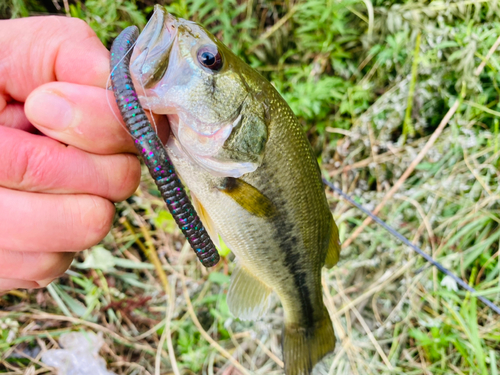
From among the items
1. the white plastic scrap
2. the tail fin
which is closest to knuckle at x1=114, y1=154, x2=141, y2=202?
the tail fin

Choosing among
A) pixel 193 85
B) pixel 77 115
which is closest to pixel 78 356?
pixel 77 115

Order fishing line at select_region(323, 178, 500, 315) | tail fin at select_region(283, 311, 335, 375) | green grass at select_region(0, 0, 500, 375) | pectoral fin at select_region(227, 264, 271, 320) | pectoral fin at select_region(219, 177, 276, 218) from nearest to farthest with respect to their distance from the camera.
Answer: pectoral fin at select_region(219, 177, 276, 218), pectoral fin at select_region(227, 264, 271, 320), tail fin at select_region(283, 311, 335, 375), fishing line at select_region(323, 178, 500, 315), green grass at select_region(0, 0, 500, 375)

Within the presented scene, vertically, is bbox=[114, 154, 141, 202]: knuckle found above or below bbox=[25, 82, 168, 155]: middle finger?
below

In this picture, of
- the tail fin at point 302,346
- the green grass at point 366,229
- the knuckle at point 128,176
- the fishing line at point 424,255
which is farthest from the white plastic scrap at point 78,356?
the fishing line at point 424,255

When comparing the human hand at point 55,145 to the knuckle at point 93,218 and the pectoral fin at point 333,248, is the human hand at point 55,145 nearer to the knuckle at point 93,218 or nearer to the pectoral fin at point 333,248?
the knuckle at point 93,218

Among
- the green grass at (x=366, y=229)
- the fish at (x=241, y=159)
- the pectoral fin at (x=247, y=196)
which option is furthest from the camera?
the green grass at (x=366, y=229)

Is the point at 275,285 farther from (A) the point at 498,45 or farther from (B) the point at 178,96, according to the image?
(A) the point at 498,45

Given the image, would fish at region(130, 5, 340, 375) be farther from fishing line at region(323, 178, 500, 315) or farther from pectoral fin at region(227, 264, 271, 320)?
fishing line at region(323, 178, 500, 315)
